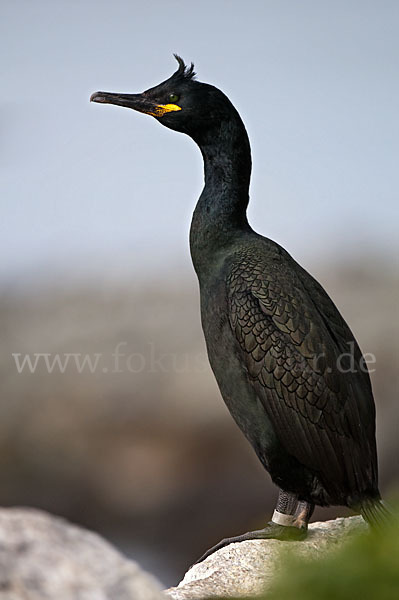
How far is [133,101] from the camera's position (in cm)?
348

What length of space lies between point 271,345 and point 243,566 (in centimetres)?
85

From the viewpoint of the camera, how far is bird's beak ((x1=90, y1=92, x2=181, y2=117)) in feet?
11.3

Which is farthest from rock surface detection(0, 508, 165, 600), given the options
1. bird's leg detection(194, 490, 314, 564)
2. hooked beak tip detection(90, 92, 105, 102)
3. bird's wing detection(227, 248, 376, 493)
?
hooked beak tip detection(90, 92, 105, 102)

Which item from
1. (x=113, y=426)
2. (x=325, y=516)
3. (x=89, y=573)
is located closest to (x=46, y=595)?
(x=89, y=573)

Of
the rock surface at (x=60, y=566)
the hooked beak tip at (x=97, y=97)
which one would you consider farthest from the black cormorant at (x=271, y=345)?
the rock surface at (x=60, y=566)

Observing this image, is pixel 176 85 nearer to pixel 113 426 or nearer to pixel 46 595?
pixel 46 595

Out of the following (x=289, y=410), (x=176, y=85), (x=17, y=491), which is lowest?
(x=17, y=491)

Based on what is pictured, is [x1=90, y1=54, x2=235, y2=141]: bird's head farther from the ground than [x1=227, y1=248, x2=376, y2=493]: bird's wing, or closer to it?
farther from the ground

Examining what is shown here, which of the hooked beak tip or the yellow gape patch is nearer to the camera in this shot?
the yellow gape patch

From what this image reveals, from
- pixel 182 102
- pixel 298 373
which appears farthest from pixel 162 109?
pixel 298 373

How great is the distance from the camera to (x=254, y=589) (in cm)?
298

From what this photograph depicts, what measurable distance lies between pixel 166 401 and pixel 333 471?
4.97 meters

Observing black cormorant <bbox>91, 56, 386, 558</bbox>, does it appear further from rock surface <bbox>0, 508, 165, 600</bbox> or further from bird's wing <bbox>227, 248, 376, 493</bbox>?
rock surface <bbox>0, 508, 165, 600</bbox>

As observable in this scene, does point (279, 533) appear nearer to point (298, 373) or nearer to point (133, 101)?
point (298, 373)
